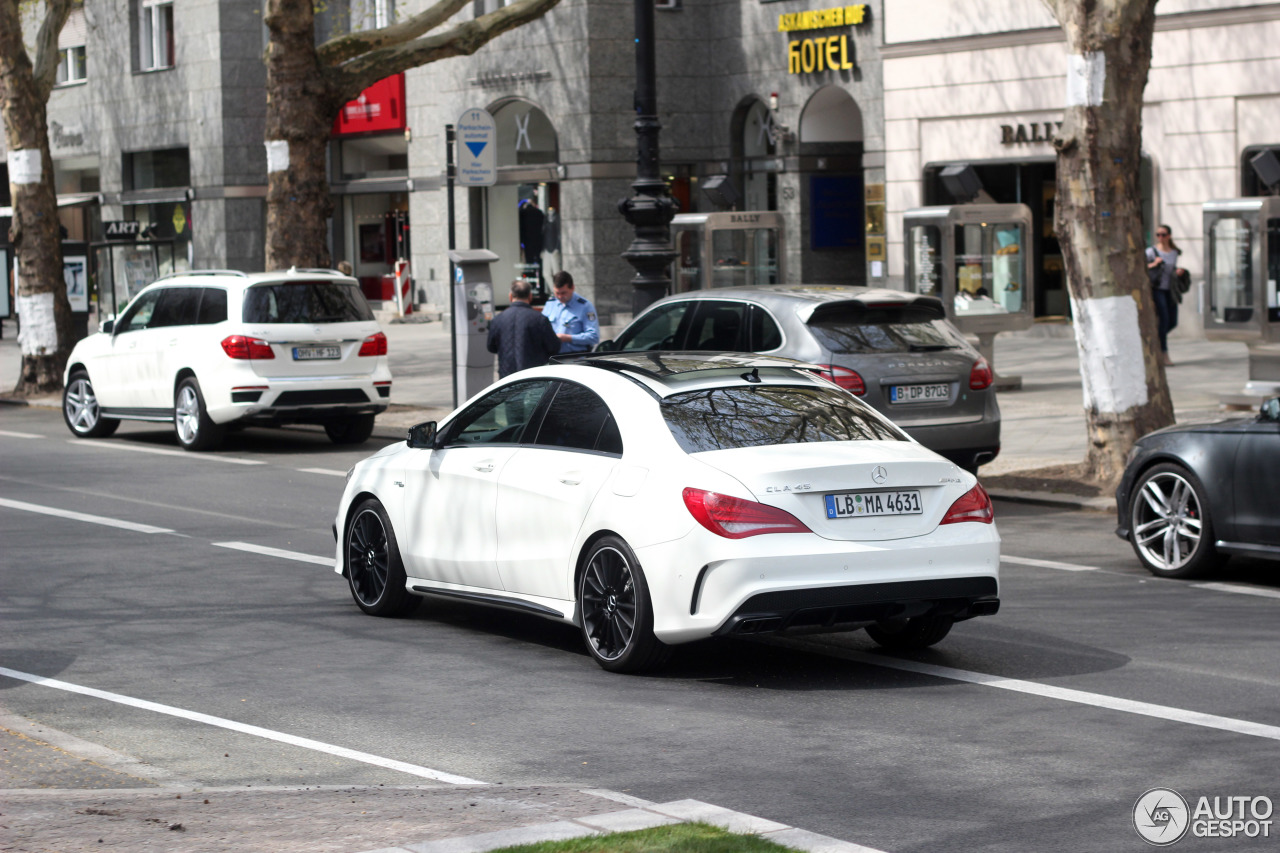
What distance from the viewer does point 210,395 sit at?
58.6 feet

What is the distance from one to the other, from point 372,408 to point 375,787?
41.0 ft

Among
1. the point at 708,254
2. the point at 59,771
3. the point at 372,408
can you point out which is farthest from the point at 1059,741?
the point at 708,254

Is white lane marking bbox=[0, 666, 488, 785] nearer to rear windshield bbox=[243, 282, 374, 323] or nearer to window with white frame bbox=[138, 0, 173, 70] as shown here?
rear windshield bbox=[243, 282, 374, 323]

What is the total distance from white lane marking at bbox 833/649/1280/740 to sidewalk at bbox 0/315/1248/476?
7.19 m

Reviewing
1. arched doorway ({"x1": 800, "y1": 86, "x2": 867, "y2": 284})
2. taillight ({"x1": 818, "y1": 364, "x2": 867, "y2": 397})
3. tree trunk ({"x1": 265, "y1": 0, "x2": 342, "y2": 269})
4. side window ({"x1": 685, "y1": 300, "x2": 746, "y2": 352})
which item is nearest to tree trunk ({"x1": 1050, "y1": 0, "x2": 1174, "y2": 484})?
taillight ({"x1": 818, "y1": 364, "x2": 867, "y2": 397})

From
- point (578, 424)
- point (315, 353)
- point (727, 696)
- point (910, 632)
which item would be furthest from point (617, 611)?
point (315, 353)

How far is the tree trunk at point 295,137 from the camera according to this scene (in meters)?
21.5

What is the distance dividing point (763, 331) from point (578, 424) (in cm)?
494

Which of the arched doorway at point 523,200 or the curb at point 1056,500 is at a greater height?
the arched doorway at point 523,200

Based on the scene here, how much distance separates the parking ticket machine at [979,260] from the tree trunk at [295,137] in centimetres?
768

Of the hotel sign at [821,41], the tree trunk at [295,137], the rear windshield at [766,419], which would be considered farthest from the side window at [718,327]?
the hotel sign at [821,41]

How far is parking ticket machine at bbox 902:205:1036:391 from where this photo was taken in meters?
23.1

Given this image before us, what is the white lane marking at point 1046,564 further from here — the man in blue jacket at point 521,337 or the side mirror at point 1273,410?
the man in blue jacket at point 521,337

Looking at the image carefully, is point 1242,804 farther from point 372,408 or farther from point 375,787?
point 372,408
